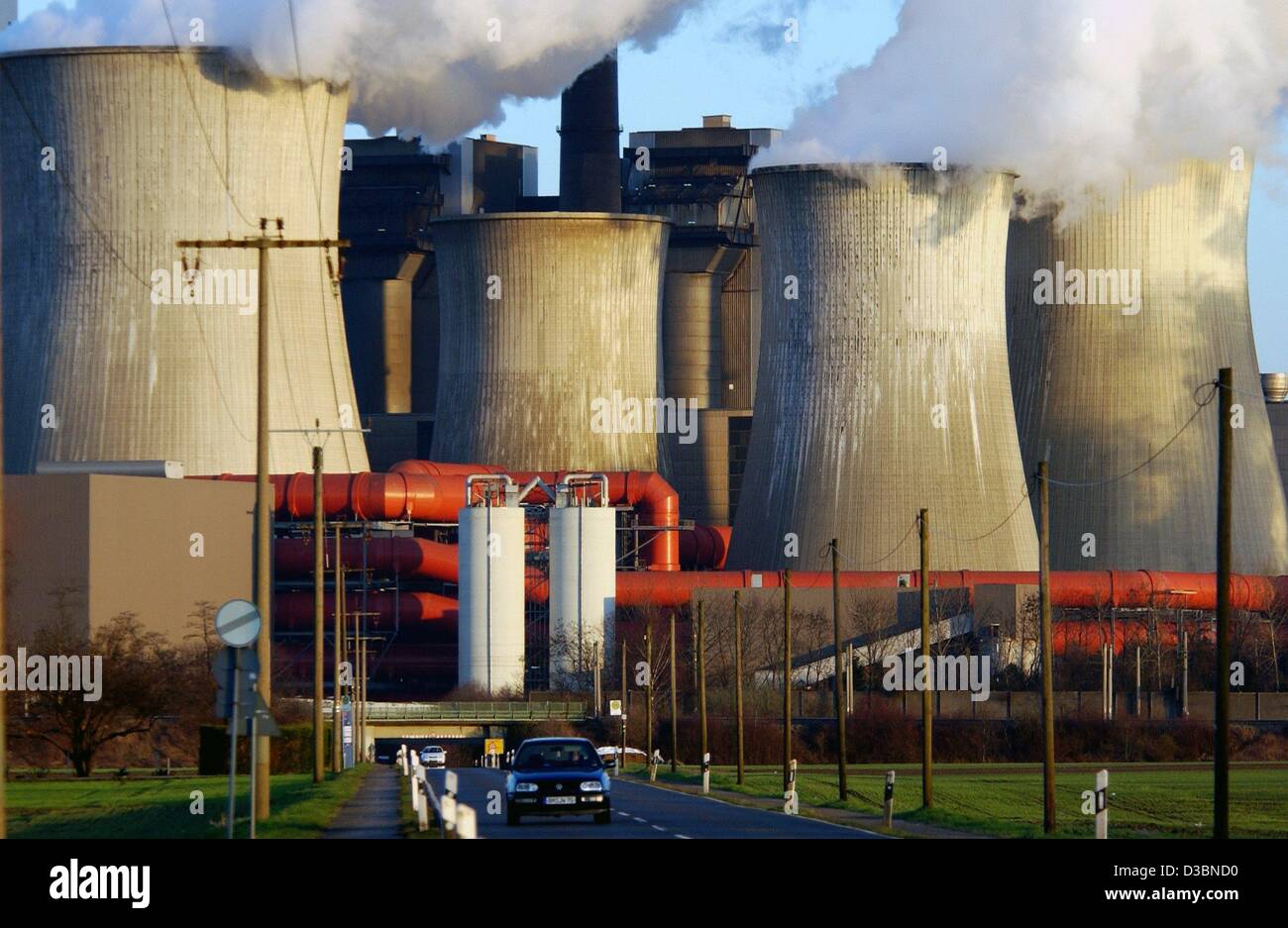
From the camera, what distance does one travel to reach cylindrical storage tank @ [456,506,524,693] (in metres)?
57.7

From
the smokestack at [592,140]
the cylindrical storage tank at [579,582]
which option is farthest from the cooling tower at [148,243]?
the smokestack at [592,140]

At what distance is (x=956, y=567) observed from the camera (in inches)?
2304

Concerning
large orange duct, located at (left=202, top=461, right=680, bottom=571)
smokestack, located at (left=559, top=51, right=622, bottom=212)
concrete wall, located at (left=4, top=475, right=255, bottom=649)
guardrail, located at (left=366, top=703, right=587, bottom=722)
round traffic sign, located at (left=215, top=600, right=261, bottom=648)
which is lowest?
guardrail, located at (left=366, top=703, right=587, bottom=722)

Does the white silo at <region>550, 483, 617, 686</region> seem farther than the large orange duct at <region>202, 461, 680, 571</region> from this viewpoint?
Answer: Yes

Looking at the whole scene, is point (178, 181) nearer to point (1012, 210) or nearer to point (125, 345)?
point (125, 345)

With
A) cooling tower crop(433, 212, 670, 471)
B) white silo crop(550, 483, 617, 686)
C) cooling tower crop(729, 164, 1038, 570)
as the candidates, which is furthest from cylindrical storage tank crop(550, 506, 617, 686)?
cooling tower crop(433, 212, 670, 471)

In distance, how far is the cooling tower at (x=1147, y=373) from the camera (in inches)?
2331

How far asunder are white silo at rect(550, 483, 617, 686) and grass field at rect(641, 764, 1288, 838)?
46.9 ft

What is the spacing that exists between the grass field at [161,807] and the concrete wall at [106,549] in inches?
604

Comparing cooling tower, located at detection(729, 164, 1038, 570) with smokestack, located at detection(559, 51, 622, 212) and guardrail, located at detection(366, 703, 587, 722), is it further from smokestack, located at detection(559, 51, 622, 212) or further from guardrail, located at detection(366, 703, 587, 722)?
smokestack, located at detection(559, 51, 622, 212)

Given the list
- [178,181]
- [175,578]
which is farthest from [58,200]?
[175,578]

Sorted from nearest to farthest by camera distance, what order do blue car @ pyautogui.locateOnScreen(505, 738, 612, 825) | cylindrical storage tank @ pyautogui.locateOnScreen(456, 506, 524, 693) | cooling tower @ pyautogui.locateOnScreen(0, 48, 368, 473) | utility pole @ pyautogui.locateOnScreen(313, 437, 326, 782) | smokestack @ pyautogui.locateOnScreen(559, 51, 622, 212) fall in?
blue car @ pyautogui.locateOnScreen(505, 738, 612, 825) → utility pole @ pyautogui.locateOnScreen(313, 437, 326, 782) → cooling tower @ pyautogui.locateOnScreen(0, 48, 368, 473) → cylindrical storage tank @ pyautogui.locateOnScreen(456, 506, 524, 693) → smokestack @ pyautogui.locateOnScreen(559, 51, 622, 212)

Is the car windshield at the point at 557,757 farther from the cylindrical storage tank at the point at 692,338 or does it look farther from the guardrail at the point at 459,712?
the cylindrical storage tank at the point at 692,338

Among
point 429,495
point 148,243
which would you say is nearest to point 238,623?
point 148,243
